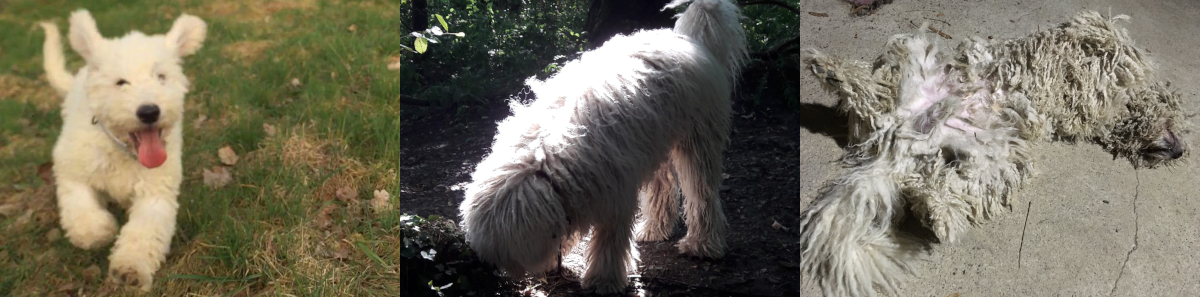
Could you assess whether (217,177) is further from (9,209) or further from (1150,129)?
(1150,129)

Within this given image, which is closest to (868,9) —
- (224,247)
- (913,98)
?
(913,98)

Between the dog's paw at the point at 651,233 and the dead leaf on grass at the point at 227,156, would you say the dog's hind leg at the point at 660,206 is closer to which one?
the dog's paw at the point at 651,233

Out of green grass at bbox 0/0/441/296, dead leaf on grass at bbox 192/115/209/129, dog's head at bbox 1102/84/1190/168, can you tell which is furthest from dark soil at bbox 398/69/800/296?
dog's head at bbox 1102/84/1190/168

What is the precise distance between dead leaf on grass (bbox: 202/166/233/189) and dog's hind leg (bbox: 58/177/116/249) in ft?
0.85

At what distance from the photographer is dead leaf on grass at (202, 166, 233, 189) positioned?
197cm

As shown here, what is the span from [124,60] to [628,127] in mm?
1331

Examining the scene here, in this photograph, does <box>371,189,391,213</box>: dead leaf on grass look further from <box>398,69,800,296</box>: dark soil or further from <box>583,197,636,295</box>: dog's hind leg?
<box>583,197,636,295</box>: dog's hind leg

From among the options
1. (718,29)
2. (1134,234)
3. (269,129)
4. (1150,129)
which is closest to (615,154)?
(718,29)

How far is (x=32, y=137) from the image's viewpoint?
1.80 meters

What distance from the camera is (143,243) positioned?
1.79 meters

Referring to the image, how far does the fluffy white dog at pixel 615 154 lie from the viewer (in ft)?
6.18

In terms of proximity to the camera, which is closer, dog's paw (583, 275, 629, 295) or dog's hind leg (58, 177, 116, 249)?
dog's hind leg (58, 177, 116, 249)

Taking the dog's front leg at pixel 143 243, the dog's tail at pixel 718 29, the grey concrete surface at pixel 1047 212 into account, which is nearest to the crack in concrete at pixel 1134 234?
the grey concrete surface at pixel 1047 212

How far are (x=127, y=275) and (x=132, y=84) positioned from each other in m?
0.50
